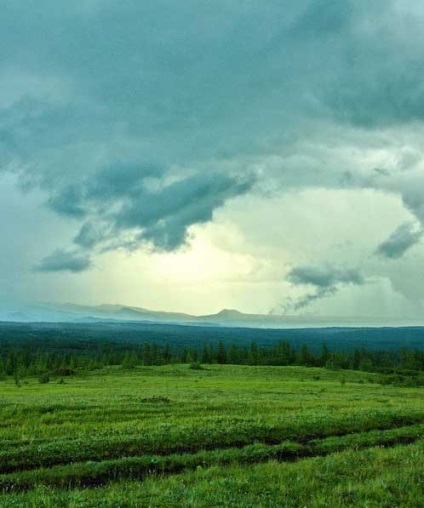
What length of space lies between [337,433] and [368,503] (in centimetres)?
1221

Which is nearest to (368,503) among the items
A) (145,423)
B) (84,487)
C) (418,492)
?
(418,492)

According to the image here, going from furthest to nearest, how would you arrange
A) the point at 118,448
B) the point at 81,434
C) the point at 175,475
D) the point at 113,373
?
the point at 113,373 → the point at 81,434 → the point at 118,448 → the point at 175,475

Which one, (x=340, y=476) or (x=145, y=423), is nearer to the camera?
(x=340, y=476)

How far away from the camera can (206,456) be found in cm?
1805

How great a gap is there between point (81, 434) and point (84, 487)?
23.5 ft

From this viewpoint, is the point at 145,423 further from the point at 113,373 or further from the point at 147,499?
the point at 113,373

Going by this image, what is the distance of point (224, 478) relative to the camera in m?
14.6

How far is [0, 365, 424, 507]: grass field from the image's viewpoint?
13.0 metres

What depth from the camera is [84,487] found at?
14531 millimetres

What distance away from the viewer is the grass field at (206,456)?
13.0 metres

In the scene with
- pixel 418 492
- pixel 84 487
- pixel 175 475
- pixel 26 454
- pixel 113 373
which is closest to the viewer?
pixel 418 492

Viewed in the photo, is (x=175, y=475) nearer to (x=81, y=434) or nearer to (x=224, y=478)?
(x=224, y=478)

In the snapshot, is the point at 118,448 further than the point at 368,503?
Yes

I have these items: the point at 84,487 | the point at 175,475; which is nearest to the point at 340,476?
the point at 175,475
